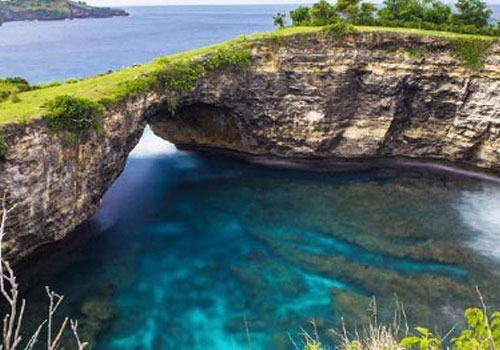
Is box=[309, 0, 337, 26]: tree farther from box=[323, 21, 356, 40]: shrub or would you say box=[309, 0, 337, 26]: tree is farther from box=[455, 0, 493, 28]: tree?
box=[455, 0, 493, 28]: tree

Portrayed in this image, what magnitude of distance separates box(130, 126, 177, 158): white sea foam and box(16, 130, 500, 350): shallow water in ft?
19.7

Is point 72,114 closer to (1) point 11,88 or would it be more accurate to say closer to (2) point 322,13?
(1) point 11,88

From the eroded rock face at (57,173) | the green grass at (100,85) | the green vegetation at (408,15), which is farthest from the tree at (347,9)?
the eroded rock face at (57,173)

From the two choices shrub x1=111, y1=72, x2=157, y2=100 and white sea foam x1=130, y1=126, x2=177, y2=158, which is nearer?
shrub x1=111, y1=72, x2=157, y2=100

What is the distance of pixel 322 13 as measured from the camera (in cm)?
4381

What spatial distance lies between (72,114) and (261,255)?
45.4 feet

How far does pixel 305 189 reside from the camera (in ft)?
125

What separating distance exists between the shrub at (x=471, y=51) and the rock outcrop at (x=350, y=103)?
36cm

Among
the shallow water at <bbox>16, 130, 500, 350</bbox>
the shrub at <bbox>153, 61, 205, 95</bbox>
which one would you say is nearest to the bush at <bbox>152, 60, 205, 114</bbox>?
the shrub at <bbox>153, 61, 205, 95</bbox>

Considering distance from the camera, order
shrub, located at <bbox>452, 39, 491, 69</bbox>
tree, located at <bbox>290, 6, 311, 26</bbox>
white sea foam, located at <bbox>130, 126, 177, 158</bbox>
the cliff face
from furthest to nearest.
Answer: white sea foam, located at <bbox>130, 126, 177, 158</bbox> < tree, located at <bbox>290, 6, 311, 26</bbox> < the cliff face < shrub, located at <bbox>452, 39, 491, 69</bbox>

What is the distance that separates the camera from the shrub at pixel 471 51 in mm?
37281

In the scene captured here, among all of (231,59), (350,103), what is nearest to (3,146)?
(231,59)

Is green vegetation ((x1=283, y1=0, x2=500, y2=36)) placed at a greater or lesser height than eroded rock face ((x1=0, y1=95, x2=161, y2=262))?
greater

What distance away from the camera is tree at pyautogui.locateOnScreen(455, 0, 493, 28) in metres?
41.1
